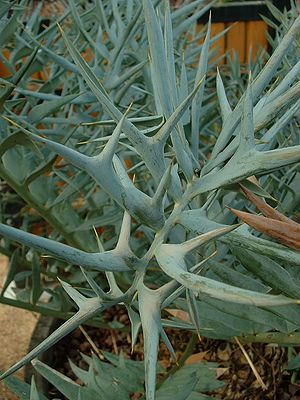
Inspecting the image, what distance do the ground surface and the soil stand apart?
1.6 inches

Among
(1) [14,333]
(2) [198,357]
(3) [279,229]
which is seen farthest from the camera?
(1) [14,333]

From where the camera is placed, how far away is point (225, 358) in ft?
1.81

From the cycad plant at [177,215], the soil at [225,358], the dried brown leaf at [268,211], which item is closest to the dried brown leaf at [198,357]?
the soil at [225,358]

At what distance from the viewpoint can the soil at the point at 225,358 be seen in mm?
492

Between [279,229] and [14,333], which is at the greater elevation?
[279,229]

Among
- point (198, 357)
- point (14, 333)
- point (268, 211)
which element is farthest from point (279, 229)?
point (14, 333)

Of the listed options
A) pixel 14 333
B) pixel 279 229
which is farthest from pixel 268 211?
pixel 14 333

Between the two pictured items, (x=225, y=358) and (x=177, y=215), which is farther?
(x=225, y=358)

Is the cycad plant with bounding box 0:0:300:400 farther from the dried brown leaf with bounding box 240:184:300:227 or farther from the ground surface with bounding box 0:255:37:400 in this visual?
the ground surface with bounding box 0:255:37:400

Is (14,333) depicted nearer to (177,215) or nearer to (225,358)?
(225,358)

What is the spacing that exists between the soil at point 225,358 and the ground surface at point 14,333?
40mm

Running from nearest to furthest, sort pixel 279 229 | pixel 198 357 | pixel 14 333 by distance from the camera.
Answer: pixel 279 229, pixel 198 357, pixel 14 333

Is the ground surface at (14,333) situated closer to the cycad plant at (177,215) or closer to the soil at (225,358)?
the soil at (225,358)

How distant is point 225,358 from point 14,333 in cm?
22
